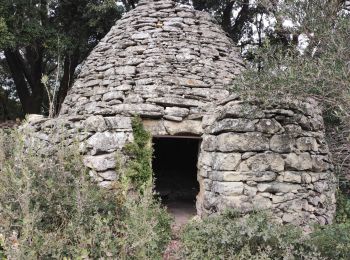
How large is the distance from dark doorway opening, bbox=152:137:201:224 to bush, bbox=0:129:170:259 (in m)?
4.04

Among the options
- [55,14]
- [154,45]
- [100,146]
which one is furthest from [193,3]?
[100,146]

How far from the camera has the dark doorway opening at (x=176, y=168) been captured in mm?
8414

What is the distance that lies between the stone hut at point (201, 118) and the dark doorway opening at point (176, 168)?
2.57 m

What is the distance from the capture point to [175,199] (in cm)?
833

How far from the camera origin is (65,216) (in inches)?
137

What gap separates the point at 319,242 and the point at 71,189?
2.78 meters

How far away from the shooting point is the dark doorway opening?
8.41m

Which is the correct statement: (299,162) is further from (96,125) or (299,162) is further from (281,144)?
(96,125)

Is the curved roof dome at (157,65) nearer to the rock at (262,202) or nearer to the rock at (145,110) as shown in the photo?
the rock at (145,110)

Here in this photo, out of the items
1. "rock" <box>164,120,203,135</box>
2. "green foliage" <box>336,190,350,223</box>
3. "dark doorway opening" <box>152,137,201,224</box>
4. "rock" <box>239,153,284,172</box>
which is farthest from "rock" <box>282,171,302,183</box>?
"dark doorway opening" <box>152,137,201,224</box>

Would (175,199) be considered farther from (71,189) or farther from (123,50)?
(71,189)

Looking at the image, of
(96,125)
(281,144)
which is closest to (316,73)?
(281,144)

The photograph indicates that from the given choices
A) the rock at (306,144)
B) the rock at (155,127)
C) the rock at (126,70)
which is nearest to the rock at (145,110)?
the rock at (155,127)

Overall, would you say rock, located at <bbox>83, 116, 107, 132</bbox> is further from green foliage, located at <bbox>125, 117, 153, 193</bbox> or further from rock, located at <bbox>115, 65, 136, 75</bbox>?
rock, located at <bbox>115, 65, 136, 75</bbox>
